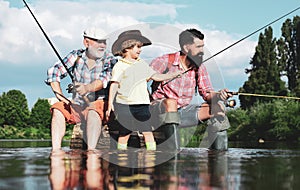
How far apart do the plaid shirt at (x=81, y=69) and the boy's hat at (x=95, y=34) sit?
270 mm

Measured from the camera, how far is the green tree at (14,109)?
191 feet

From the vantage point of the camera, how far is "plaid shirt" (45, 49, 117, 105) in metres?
7.80

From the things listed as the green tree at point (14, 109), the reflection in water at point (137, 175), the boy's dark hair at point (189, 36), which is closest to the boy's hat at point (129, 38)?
the boy's dark hair at point (189, 36)

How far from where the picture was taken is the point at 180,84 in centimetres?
808

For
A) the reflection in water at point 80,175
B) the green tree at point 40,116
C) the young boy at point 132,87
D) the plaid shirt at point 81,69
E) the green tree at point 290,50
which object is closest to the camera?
the reflection in water at point 80,175

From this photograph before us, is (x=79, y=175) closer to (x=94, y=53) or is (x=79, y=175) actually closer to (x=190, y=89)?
(x=94, y=53)

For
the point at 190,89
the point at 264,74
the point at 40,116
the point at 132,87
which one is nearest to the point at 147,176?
the point at 132,87

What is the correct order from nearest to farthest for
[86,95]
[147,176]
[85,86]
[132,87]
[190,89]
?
[147,176] → [132,87] → [85,86] → [86,95] → [190,89]

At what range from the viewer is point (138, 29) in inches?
313

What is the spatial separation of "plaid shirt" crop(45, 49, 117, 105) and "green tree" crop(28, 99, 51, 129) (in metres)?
51.9

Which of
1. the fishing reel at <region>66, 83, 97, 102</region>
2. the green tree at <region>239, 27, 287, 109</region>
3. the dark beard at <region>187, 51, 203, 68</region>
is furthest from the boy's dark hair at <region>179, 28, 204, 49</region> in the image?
the green tree at <region>239, 27, 287, 109</region>

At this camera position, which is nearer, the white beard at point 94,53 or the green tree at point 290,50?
the white beard at point 94,53

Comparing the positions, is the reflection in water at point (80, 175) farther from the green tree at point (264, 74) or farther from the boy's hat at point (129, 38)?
the green tree at point (264, 74)

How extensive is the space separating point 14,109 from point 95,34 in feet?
174
